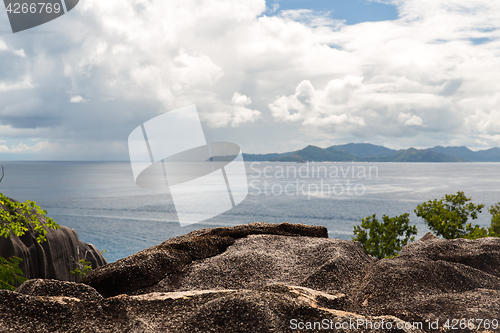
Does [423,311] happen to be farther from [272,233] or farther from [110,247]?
[110,247]

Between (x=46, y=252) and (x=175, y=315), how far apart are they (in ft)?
42.0

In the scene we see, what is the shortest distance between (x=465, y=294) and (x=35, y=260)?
1440 cm

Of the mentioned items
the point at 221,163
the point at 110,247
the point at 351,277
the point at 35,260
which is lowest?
the point at 110,247

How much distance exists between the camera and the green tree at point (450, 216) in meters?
15.7

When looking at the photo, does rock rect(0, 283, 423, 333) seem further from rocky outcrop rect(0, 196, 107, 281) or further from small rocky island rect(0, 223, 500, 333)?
rocky outcrop rect(0, 196, 107, 281)

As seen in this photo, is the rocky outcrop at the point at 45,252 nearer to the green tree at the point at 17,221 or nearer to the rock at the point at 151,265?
the green tree at the point at 17,221

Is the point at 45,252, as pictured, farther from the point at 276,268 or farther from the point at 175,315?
the point at 175,315

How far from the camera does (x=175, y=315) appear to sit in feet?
12.6

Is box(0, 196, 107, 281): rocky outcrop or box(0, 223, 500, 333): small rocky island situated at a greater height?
box(0, 223, 500, 333): small rocky island

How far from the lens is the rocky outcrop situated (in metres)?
12.2

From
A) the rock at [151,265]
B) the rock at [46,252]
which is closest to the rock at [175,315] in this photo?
the rock at [151,265]

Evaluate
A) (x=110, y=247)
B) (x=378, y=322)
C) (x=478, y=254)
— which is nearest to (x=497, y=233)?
(x=478, y=254)

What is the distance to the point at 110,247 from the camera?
5600 centimetres

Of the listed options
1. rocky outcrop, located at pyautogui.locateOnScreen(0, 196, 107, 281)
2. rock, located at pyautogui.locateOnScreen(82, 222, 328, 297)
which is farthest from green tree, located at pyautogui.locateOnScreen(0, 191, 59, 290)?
rocky outcrop, located at pyautogui.locateOnScreen(0, 196, 107, 281)
